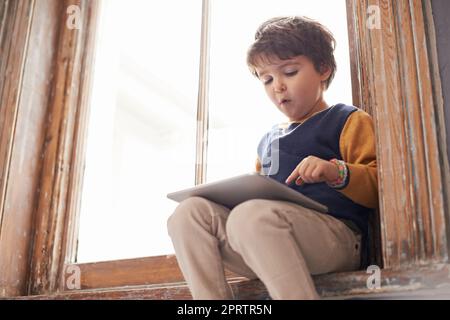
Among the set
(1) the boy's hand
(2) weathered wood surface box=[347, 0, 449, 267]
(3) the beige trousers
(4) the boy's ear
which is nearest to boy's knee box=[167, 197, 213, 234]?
(3) the beige trousers

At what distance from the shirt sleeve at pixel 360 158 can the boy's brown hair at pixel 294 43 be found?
174mm

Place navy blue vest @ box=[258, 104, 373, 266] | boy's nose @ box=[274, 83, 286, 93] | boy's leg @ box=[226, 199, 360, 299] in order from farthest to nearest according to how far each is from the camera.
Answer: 1. boy's nose @ box=[274, 83, 286, 93]
2. navy blue vest @ box=[258, 104, 373, 266]
3. boy's leg @ box=[226, 199, 360, 299]

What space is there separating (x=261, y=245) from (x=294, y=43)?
575 mm

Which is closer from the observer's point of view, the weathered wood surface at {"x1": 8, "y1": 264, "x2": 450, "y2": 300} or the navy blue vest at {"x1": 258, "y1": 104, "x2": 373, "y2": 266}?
the weathered wood surface at {"x1": 8, "y1": 264, "x2": 450, "y2": 300}

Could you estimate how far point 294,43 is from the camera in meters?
1.40

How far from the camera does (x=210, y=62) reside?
1.83 m

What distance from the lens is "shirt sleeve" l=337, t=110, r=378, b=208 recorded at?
3.96 ft

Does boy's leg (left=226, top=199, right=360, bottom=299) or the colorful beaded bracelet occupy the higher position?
the colorful beaded bracelet

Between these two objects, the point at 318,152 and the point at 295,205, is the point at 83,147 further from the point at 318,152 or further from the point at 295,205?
the point at 295,205

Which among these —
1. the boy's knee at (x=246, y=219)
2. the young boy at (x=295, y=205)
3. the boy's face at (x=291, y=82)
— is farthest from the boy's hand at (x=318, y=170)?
the boy's face at (x=291, y=82)

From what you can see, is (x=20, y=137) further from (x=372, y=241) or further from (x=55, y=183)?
(x=372, y=241)

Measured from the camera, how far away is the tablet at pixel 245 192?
41.7 inches

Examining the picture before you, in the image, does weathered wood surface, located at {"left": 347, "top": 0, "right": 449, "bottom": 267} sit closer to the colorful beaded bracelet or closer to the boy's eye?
the colorful beaded bracelet

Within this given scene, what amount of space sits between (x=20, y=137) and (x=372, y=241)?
3.42ft
